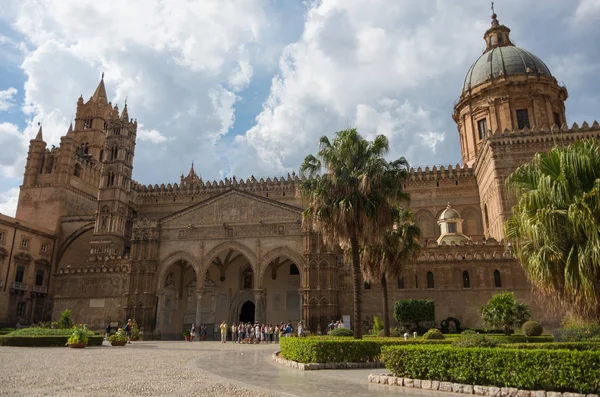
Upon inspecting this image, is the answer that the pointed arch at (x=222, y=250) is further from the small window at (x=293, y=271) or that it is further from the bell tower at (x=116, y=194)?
the bell tower at (x=116, y=194)

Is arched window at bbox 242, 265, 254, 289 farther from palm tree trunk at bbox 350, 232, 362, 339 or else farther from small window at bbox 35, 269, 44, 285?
small window at bbox 35, 269, 44, 285

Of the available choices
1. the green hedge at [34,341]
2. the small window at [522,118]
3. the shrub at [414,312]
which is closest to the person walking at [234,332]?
the shrub at [414,312]

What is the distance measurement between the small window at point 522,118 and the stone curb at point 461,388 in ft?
132

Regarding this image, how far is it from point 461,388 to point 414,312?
20358mm

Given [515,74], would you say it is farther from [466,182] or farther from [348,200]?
[348,200]

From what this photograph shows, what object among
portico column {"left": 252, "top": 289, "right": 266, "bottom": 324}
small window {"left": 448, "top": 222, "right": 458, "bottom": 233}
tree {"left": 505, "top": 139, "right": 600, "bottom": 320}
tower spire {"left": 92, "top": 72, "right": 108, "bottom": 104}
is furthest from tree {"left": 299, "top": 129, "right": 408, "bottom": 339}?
tower spire {"left": 92, "top": 72, "right": 108, "bottom": 104}

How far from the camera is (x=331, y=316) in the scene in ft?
105

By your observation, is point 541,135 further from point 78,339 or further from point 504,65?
point 78,339

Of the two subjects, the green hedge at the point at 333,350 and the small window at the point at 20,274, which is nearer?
the green hedge at the point at 333,350

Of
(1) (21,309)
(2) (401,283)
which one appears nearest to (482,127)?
(2) (401,283)

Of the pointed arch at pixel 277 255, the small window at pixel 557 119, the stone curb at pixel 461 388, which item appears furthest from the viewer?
the small window at pixel 557 119

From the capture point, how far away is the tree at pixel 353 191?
20.7 metres

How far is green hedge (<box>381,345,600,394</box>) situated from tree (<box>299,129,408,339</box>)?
8018 mm

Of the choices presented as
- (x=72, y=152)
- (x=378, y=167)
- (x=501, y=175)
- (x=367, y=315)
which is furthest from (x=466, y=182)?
(x=72, y=152)
